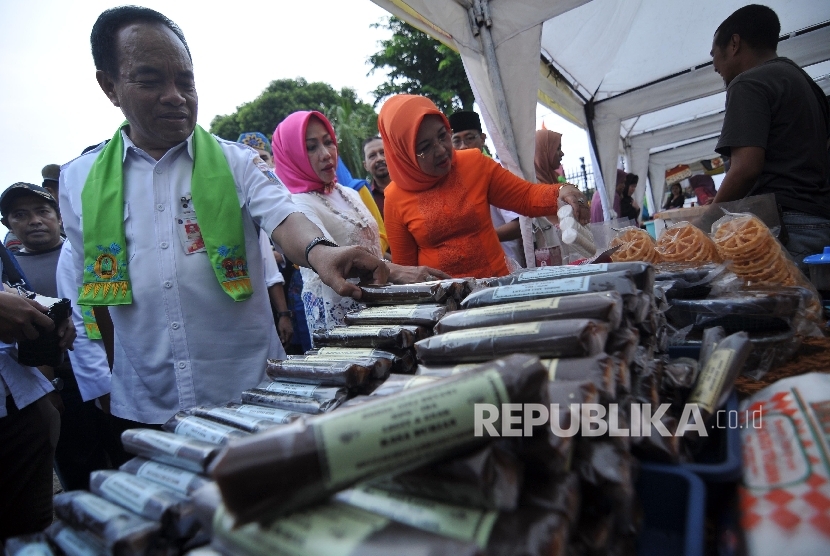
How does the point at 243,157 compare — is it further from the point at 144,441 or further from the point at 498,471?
the point at 498,471

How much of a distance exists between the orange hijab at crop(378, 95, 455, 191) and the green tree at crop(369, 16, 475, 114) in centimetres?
1574

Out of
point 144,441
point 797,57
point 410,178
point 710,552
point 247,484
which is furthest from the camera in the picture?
point 797,57

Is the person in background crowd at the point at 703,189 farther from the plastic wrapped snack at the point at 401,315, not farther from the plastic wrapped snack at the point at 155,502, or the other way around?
the plastic wrapped snack at the point at 155,502

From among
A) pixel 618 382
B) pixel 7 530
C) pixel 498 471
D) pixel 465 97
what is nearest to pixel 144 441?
pixel 498 471

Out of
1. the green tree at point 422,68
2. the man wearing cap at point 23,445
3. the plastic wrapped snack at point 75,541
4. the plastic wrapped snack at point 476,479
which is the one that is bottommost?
the man wearing cap at point 23,445

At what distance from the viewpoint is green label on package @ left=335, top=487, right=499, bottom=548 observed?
21.5 inches

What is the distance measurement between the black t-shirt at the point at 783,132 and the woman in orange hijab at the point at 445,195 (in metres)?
0.92

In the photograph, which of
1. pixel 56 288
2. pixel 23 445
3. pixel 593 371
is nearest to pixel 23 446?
pixel 23 445

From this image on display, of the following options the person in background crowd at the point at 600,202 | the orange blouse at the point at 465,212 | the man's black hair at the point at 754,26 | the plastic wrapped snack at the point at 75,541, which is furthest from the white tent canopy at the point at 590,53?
the plastic wrapped snack at the point at 75,541

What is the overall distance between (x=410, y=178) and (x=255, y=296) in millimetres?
1173

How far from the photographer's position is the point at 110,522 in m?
0.66

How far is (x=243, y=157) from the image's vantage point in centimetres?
195

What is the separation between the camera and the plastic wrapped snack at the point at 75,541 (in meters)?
0.67

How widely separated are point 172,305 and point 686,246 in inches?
80.0
